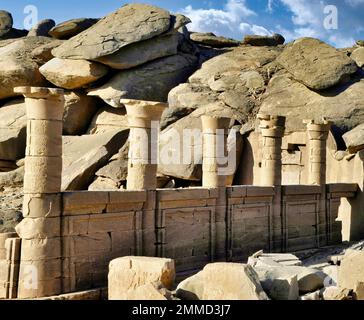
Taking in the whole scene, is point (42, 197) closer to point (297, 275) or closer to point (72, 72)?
point (297, 275)

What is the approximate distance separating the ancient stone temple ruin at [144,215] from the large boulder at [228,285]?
2387mm

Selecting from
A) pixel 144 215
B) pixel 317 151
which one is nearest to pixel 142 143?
pixel 144 215

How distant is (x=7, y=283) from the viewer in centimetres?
996

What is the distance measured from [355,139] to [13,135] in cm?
1268

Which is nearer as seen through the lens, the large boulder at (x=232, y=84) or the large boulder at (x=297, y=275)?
the large boulder at (x=297, y=275)

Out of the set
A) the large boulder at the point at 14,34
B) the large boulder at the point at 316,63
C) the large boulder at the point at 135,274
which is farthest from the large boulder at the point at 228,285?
the large boulder at the point at 14,34

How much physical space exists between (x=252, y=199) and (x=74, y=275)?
18.0 ft

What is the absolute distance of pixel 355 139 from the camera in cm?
1761

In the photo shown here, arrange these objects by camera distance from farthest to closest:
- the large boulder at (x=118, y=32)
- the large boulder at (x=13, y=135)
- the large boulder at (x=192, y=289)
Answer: the large boulder at (x=13, y=135), the large boulder at (x=118, y=32), the large boulder at (x=192, y=289)

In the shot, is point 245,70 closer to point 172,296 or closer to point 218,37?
point 218,37

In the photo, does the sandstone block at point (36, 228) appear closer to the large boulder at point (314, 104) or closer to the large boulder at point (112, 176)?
the large boulder at point (112, 176)

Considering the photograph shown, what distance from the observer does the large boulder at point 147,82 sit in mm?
21875

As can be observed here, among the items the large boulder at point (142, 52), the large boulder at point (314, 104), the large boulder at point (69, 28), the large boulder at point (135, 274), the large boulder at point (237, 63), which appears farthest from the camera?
the large boulder at point (69, 28)

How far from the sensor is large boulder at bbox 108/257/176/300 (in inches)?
368
